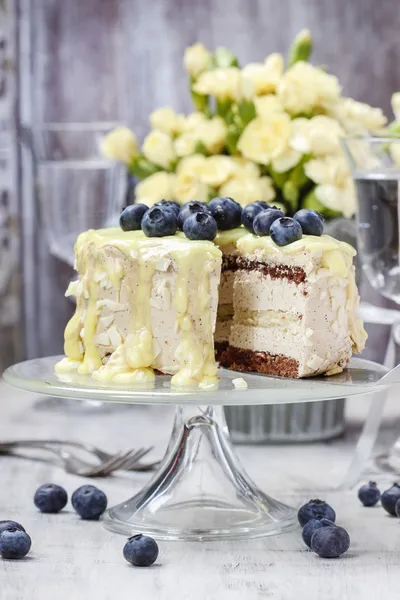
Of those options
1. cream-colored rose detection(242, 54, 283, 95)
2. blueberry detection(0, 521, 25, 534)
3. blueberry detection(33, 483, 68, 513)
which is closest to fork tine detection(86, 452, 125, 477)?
blueberry detection(33, 483, 68, 513)

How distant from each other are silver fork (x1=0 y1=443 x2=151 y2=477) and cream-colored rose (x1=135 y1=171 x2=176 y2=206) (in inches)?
29.4

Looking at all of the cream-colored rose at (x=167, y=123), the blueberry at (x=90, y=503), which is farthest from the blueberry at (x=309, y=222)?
the cream-colored rose at (x=167, y=123)

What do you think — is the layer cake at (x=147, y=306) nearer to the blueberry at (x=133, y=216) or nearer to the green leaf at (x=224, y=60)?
the blueberry at (x=133, y=216)

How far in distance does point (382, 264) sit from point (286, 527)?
750 mm

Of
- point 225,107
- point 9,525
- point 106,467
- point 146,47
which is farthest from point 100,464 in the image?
point 146,47

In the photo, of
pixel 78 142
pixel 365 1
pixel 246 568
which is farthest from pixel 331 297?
pixel 365 1

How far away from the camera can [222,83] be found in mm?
3273

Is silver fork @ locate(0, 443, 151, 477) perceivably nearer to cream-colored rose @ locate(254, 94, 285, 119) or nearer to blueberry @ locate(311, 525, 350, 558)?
blueberry @ locate(311, 525, 350, 558)

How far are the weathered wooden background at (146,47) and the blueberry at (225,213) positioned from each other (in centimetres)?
183

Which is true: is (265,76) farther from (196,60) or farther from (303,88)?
(196,60)

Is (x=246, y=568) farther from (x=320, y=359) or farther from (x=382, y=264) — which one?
(x=382, y=264)

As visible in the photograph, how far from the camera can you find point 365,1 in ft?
13.7

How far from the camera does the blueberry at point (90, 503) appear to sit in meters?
2.50

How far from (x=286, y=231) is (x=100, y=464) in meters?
0.89
